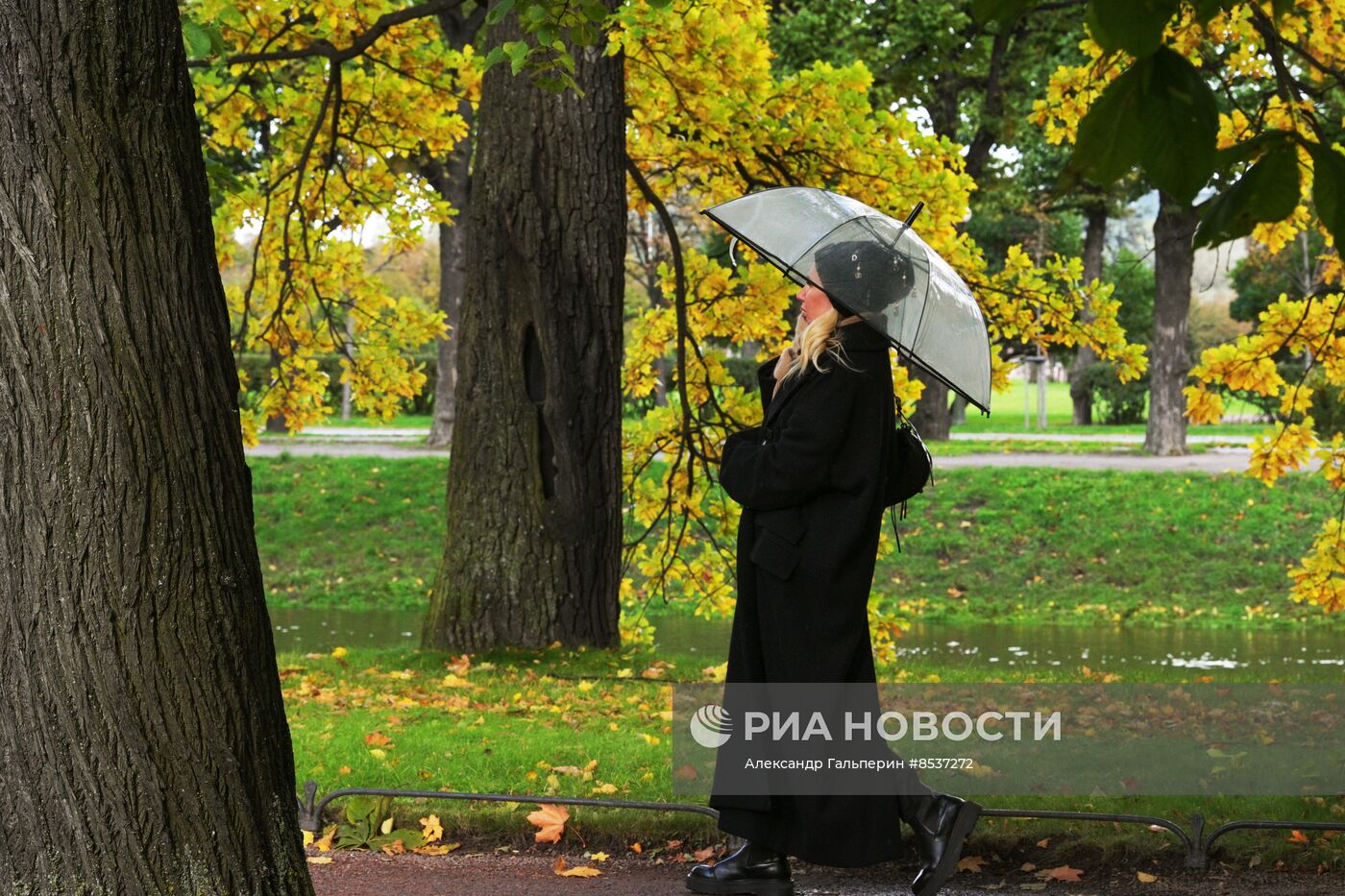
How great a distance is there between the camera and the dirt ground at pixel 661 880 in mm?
4770

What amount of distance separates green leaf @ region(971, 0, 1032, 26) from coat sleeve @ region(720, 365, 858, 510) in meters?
1.94

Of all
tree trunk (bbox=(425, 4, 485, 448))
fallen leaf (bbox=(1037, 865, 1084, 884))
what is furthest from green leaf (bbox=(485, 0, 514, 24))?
tree trunk (bbox=(425, 4, 485, 448))

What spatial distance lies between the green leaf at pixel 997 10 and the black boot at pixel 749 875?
2.80 meters

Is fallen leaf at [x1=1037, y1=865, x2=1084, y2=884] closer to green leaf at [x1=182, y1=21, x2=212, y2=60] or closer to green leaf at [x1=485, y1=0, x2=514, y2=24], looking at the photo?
green leaf at [x1=485, y1=0, x2=514, y2=24]

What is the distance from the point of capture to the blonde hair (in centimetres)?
438

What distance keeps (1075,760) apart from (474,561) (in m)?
3.82

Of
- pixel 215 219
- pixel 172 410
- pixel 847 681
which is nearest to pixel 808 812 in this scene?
pixel 847 681

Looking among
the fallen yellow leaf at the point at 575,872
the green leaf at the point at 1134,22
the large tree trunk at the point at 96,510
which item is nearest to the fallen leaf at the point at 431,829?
the fallen yellow leaf at the point at 575,872

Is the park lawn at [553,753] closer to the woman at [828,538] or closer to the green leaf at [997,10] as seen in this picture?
the woman at [828,538]

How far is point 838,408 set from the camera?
438 centimetres

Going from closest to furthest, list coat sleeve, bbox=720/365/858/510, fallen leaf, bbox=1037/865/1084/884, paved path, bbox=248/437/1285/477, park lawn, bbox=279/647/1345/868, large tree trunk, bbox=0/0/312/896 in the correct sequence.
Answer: large tree trunk, bbox=0/0/312/896 → coat sleeve, bbox=720/365/858/510 → fallen leaf, bbox=1037/865/1084/884 → park lawn, bbox=279/647/1345/868 → paved path, bbox=248/437/1285/477

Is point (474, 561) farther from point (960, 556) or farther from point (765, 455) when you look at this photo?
point (960, 556)

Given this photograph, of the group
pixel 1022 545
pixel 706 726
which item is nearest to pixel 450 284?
pixel 1022 545

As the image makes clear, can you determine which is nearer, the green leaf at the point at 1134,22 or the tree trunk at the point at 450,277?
the green leaf at the point at 1134,22
